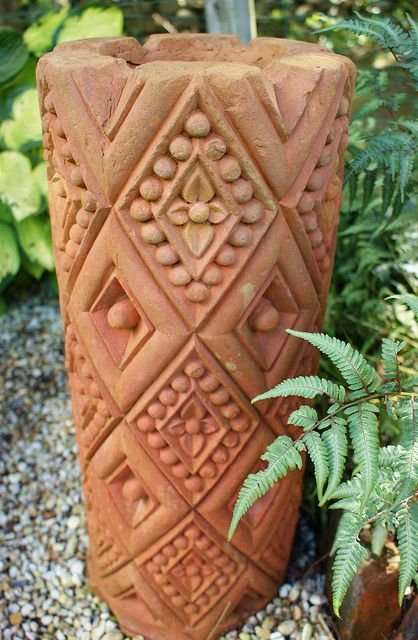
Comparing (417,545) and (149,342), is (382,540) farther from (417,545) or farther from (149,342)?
(149,342)

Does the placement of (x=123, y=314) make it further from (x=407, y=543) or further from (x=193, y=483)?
(x=407, y=543)

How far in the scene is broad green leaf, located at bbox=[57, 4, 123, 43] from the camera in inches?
111

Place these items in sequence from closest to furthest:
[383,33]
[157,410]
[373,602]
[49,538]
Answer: [157,410]
[373,602]
[383,33]
[49,538]

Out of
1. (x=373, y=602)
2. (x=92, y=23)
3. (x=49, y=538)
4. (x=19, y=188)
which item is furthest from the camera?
(x=92, y=23)

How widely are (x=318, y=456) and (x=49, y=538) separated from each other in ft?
4.06

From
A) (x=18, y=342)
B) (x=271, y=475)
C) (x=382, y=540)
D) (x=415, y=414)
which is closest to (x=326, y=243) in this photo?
(x=415, y=414)

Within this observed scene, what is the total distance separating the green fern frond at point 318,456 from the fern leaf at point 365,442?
55 millimetres

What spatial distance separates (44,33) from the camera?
2896 mm

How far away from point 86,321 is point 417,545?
777 mm

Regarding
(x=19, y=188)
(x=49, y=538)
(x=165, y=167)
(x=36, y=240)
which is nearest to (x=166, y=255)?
(x=165, y=167)

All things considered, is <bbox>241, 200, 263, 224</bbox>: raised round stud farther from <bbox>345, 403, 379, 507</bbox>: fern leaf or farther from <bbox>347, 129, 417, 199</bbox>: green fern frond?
<bbox>347, 129, 417, 199</bbox>: green fern frond

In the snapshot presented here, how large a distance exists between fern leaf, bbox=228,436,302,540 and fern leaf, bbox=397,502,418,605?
235 millimetres

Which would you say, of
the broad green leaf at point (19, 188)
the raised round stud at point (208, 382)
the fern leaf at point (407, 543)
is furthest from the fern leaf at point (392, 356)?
the broad green leaf at point (19, 188)

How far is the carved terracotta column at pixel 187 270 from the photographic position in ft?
3.76
